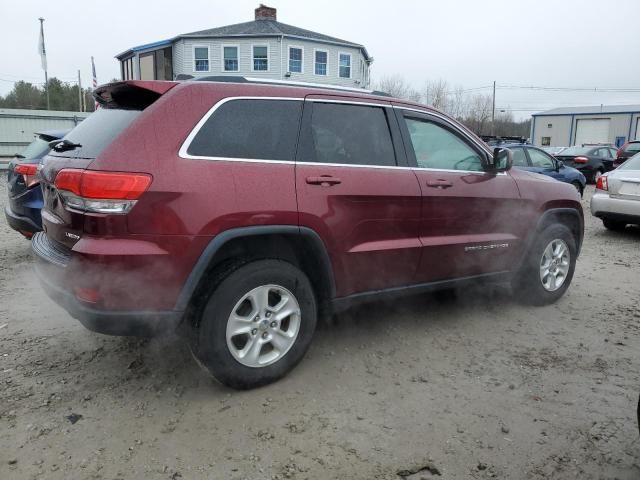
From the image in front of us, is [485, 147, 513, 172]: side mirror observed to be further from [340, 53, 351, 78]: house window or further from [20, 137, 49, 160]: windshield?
[340, 53, 351, 78]: house window

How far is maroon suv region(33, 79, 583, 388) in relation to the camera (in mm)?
2541

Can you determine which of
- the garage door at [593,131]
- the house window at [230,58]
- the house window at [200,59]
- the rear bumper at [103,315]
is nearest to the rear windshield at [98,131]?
the rear bumper at [103,315]

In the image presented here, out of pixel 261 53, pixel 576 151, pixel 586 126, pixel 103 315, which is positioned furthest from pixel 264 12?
pixel 586 126

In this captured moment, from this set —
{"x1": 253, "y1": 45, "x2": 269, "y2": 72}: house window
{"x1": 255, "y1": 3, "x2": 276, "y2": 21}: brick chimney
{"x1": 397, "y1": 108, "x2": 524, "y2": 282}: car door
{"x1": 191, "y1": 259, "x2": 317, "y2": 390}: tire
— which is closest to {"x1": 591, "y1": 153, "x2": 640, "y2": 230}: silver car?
{"x1": 397, "y1": 108, "x2": 524, "y2": 282}: car door

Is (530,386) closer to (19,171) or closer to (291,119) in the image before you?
(291,119)

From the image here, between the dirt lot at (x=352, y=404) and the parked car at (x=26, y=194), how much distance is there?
3.94ft

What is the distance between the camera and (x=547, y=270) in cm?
457

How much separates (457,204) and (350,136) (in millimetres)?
1034

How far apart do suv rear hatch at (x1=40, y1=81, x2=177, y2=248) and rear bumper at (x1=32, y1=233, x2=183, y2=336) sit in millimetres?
139

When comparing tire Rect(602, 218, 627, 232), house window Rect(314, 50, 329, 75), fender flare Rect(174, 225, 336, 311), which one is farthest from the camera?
house window Rect(314, 50, 329, 75)

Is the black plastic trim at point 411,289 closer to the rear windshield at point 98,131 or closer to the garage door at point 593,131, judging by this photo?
the rear windshield at point 98,131

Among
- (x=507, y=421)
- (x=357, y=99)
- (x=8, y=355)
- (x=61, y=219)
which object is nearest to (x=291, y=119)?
(x=357, y=99)

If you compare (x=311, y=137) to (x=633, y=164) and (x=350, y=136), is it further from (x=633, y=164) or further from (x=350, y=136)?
(x=633, y=164)

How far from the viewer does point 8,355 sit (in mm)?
3451
